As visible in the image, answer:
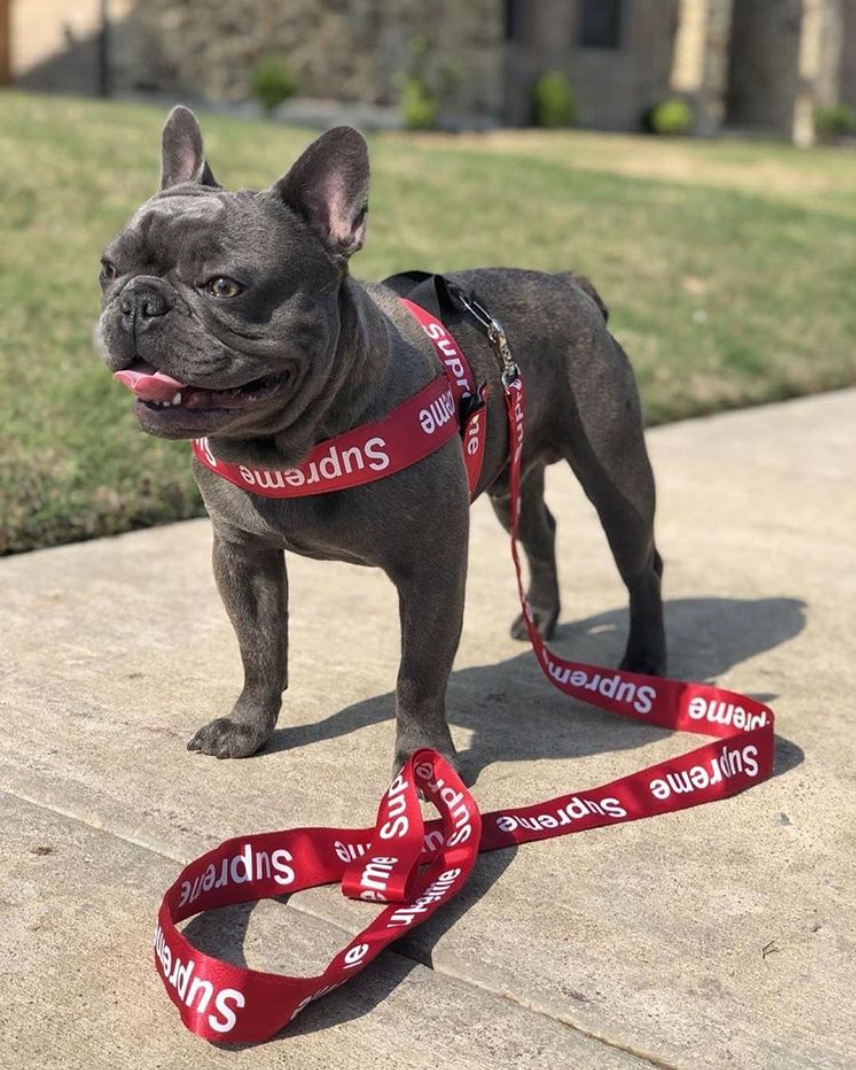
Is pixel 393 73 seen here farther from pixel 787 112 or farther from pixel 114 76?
pixel 787 112

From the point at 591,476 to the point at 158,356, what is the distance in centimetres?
154

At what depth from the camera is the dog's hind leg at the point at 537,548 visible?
4.52 meters

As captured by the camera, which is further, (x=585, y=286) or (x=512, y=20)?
(x=512, y=20)

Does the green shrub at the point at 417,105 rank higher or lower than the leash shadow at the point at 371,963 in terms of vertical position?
higher

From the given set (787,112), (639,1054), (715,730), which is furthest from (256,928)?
(787,112)

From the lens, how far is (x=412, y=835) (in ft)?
9.84

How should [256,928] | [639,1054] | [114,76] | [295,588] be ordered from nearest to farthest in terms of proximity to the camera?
[639,1054]
[256,928]
[295,588]
[114,76]

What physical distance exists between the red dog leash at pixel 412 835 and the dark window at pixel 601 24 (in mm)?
23070

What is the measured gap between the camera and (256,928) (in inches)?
111

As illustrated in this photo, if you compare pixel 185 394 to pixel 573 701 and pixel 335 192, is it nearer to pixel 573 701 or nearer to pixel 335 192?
pixel 335 192

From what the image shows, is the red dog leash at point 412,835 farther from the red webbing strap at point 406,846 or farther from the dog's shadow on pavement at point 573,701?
the dog's shadow on pavement at point 573,701

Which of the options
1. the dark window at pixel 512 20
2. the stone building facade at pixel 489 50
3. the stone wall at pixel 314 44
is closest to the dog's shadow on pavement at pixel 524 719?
the stone wall at pixel 314 44

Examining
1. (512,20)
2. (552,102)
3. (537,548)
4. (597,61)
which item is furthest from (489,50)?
(537,548)

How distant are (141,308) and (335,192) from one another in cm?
48
